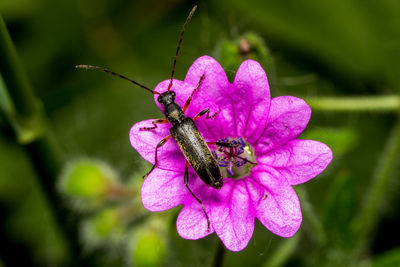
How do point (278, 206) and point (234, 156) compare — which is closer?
point (278, 206)

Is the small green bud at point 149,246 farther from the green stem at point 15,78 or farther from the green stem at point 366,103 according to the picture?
the green stem at point 366,103

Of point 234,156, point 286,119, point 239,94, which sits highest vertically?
point 239,94

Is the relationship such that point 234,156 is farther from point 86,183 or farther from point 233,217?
point 86,183

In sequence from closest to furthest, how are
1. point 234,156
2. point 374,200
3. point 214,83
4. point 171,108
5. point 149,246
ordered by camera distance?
point 214,83 → point 171,108 → point 234,156 → point 149,246 → point 374,200

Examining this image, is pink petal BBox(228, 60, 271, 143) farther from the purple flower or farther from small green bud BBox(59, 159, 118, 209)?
small green bud BBox(59, 159, 118, 209)

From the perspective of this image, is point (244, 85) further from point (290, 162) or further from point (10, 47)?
point (10, 47)

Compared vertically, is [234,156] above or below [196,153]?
below

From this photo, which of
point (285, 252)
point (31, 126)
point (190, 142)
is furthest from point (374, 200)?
point (31, 126)
